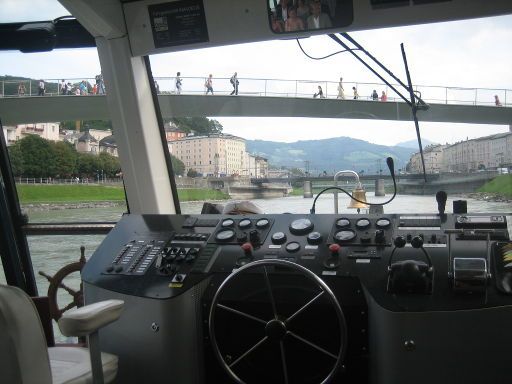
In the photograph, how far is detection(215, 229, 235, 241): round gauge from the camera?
7.90ft

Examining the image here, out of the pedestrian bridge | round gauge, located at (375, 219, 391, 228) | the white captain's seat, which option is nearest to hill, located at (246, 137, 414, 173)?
the pedestrian bridge

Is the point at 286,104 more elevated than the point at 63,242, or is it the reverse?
the point at 286,104

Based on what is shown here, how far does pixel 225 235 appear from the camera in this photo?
2430 mm

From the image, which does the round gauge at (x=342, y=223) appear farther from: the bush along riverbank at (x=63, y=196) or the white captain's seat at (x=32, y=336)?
the bush along riverbank at (x=63, y=196)

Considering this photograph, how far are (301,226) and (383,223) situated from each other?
0.35 metres

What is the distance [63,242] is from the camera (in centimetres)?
373

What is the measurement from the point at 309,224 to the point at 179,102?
4.57 feet

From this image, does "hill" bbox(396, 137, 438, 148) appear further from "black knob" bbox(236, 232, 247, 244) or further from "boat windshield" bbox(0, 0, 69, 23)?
"boat windshield" bbox(0, 0, 69, 23)

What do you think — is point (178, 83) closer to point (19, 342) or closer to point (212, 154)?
point (212, 154)

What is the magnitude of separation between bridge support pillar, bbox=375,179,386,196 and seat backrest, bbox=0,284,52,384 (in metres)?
1.92

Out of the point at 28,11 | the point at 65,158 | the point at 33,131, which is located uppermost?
the point at 28,11

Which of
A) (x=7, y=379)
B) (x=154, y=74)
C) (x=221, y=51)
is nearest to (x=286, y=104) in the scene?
(x=221, y=51)

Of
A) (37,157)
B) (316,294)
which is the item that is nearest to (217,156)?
(37,157)

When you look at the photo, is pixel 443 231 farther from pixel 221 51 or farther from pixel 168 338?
pixel 221 51
